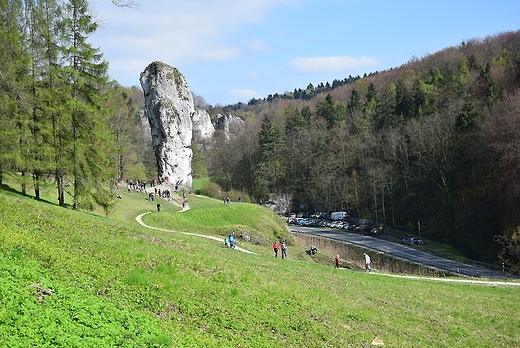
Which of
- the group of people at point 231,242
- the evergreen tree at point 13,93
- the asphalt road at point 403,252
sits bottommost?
the asphalt road at point 403,252

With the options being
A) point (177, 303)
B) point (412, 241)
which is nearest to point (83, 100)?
point (177, 303)

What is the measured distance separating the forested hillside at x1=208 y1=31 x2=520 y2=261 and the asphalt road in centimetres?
544

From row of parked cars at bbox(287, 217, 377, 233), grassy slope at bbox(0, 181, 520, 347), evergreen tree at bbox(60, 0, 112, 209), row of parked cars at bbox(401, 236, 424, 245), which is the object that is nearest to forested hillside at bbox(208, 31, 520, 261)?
row of parked cars at bbox(287, 217, 377, 233)

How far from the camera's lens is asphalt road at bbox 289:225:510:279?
4012 cm

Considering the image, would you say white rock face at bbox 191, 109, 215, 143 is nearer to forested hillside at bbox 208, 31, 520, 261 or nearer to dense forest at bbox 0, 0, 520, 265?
dense forest at bbox 0, 0, 520, 265

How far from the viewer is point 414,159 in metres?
69.5

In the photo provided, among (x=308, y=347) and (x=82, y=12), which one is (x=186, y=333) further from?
(x=82, y=12)

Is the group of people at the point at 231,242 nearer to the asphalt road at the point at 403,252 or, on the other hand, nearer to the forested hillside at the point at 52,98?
the forested hillside at the point at 52,98

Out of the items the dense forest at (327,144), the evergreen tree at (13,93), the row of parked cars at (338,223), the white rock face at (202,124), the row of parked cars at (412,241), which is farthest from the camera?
the white rock face at (202,124)

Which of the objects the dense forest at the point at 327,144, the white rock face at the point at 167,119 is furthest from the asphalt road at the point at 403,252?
the white rock face at the point at 167,119

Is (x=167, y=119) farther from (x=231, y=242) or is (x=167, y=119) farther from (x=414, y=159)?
(x=414, y=159)

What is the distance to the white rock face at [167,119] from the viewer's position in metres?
62.1

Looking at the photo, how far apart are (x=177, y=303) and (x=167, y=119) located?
53.9 m

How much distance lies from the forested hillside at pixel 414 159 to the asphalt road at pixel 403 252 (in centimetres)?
544
